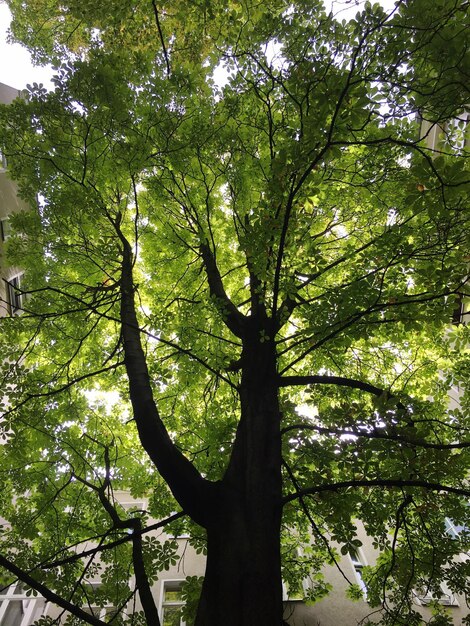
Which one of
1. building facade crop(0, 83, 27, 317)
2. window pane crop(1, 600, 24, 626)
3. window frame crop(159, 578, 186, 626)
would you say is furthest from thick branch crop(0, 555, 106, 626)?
window pane crop(1, 600, 24, 626)

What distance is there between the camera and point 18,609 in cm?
1084

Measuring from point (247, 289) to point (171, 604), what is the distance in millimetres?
10139

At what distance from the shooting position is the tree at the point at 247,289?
277cm

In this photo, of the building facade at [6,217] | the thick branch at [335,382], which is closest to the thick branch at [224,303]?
the thick branch at [335,382]

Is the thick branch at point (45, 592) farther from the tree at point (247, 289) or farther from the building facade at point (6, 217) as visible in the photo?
the building facade at point (6, 217)

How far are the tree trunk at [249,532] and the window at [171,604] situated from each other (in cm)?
903

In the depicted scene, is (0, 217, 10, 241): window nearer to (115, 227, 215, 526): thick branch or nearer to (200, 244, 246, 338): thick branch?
(200, 244, 246, 338): thick branch

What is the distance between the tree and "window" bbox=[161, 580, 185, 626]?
654 centimetres

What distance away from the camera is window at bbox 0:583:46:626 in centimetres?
1034

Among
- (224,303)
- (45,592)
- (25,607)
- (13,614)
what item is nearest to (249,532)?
(45,592)

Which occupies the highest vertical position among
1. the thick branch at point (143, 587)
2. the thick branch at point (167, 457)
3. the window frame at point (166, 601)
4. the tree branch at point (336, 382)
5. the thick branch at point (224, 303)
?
the thick branch at point (224, 303)

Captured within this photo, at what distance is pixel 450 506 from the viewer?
4465 mm

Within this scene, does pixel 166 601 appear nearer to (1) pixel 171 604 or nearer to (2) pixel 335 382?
(1) pixel 171 604

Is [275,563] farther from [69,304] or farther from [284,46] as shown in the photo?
[284,46]
